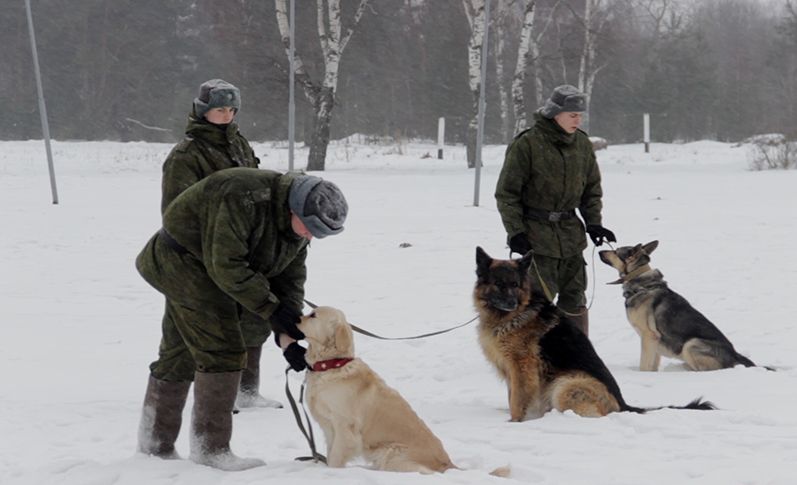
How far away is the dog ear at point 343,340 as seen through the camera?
369 centimetres

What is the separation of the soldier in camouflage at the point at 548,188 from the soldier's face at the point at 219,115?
6.16 feet

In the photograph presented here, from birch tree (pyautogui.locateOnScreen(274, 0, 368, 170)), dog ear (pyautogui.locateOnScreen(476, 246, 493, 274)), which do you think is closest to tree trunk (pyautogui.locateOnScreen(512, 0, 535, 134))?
birch tree (pyautogui.locateOnScreen(274, 0, 368, 170))

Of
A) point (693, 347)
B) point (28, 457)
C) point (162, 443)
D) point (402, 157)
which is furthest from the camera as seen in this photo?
point (402, 157)

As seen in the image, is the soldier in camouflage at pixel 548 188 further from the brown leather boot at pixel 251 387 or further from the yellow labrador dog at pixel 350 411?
the yellow labrador dog at pixel 350 411

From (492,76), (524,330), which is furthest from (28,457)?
(492,76)

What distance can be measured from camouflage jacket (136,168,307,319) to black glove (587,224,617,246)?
2911mm

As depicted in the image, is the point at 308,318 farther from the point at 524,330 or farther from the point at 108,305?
the point at 108,305

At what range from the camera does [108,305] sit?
27.6 feet

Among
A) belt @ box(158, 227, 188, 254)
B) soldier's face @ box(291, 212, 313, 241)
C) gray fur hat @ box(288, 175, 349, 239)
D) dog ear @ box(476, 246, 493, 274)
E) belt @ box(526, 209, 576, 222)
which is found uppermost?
gray fur hat @ box(288, 175, 349, 239)

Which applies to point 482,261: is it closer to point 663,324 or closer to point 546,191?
point 546,191

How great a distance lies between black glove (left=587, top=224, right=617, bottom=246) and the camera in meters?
6.04

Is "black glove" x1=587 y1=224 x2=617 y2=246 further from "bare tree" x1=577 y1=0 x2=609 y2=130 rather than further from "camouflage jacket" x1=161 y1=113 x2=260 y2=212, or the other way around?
"bare tree" x1=577 y1=0 x2=609 y2=130

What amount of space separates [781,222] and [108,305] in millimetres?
10265

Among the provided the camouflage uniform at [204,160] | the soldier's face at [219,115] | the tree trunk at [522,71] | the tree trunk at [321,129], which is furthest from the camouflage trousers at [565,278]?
the tree trunk at [321,129]
